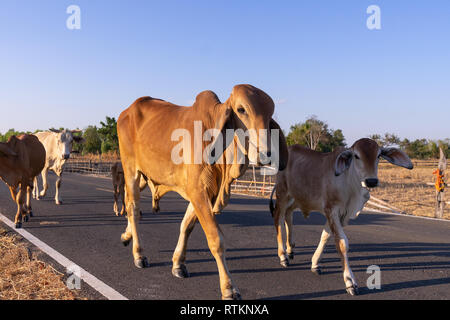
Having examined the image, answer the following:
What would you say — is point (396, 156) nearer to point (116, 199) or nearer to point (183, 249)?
point (183, 249)

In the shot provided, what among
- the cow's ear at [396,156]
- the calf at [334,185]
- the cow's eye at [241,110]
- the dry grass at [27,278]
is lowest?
the dry grass at [27,278]

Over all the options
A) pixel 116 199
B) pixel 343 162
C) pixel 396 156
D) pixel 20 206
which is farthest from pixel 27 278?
pixel 116 199

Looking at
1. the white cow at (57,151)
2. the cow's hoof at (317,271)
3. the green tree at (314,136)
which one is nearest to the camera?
the cow's hoof at (317,271)

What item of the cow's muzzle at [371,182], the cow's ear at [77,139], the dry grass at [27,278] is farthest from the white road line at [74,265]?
the cow's ear at [77,139]

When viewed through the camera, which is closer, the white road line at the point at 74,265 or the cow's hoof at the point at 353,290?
the white road line at the point at 74,265

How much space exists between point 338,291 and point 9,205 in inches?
401

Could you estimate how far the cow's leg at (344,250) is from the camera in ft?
13.7

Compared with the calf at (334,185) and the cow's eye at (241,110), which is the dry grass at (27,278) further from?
the calf at (334,185)

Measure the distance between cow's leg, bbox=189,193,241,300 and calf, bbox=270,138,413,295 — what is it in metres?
1.39

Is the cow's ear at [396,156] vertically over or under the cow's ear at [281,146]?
under

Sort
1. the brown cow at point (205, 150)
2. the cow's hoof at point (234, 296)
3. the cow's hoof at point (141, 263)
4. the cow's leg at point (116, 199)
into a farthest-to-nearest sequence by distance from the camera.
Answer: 1. the cow's leg at point (116, 199)
2. the cow's hoof at point (141, 263)
3. the cow's hoof at point (234, 296)
4. the brown cow at point (205, 150)

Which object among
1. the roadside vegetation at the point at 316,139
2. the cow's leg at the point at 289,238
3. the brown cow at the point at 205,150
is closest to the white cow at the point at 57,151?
the brown cow at the point at 205,150
